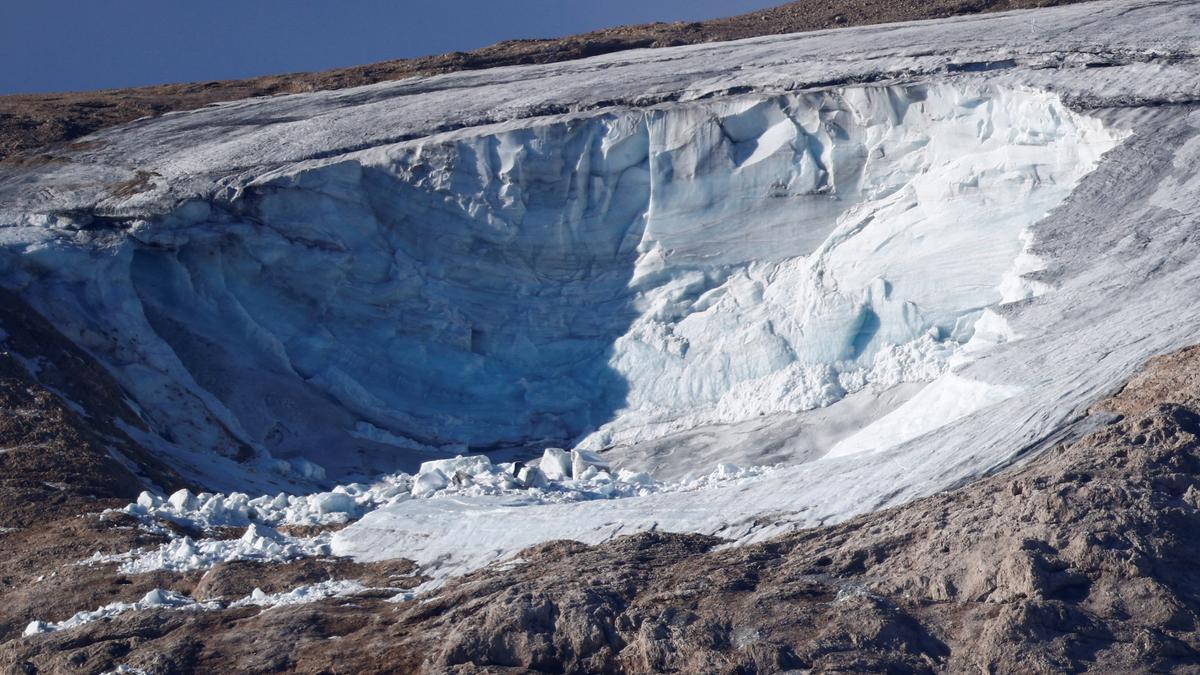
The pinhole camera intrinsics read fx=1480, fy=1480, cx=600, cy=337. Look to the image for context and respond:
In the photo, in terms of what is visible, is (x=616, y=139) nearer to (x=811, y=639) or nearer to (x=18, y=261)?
(x=18, y=261)

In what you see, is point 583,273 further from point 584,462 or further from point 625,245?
point 584,462

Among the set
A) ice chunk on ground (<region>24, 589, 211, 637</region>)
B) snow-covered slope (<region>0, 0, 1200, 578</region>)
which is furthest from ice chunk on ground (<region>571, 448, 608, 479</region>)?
ice chunk on ground (<region>24, 589, 211, 637</region>)

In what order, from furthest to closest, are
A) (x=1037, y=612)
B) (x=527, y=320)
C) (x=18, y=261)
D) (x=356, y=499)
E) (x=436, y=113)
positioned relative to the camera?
(x=436, y=113), (x=527, y=320), (x=18, y=261), (x=356, y=499), (x=1037, y=612)

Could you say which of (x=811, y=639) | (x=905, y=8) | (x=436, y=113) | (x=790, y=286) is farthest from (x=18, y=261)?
(x=905, y=8)

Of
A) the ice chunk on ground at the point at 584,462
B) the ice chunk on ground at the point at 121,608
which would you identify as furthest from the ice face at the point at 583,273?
the ice chunk on ground at the point at 121,608

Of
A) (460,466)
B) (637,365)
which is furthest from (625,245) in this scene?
(460,466)

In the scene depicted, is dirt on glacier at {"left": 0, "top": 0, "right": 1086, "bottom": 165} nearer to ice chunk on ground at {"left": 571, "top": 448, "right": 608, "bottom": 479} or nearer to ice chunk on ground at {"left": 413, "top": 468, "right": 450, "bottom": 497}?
ice chunk on ground at {"left": 571, "top": 448, "right": 608, "bottom": 479}
